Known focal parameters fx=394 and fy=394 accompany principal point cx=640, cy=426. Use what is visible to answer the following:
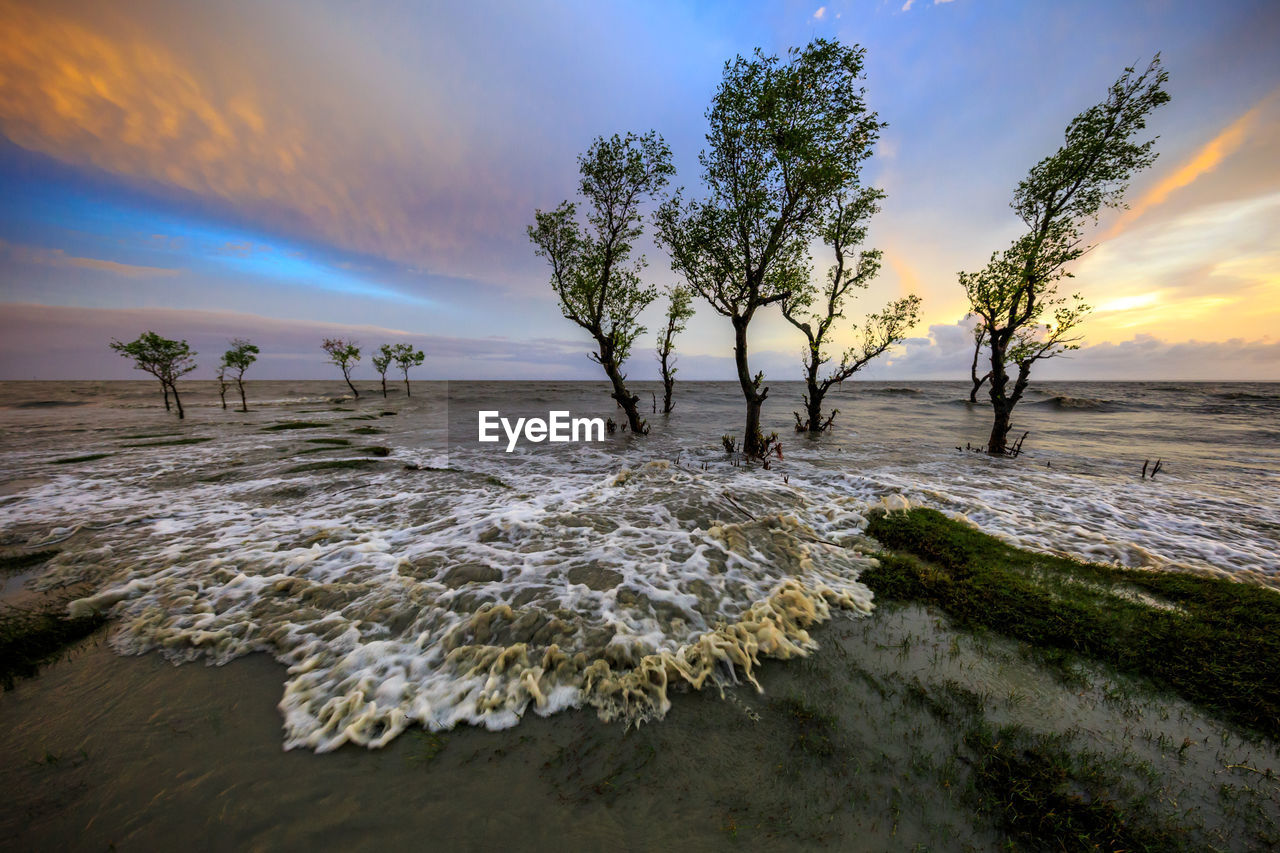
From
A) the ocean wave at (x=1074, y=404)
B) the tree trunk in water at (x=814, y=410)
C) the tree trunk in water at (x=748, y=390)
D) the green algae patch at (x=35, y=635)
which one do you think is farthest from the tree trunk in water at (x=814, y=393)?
the ocean wave at (x=1074, y=404)

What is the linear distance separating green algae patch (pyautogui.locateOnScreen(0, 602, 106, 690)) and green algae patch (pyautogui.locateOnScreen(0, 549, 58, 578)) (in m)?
2.50

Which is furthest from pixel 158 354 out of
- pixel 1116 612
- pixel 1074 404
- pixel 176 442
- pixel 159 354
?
pixel 1074 404

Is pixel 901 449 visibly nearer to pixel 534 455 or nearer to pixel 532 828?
pixel 534 455

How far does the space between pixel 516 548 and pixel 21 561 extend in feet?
32.9

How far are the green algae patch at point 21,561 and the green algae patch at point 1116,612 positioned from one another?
16636 millimetres

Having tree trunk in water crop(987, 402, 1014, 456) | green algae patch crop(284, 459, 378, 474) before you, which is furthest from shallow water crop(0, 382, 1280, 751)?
tree trunk in water crop(987, 402, 1014, 456)

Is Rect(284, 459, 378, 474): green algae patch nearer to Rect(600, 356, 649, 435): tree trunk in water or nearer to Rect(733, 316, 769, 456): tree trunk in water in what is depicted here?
Rect(600, 356, 649, 435): tree trunk in water

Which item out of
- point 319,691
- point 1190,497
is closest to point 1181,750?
point 319,691

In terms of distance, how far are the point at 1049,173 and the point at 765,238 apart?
39.2ft

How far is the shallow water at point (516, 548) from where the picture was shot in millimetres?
5188

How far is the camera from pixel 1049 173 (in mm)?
16594

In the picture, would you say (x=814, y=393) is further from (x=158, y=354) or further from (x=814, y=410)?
(x=158, y=354)

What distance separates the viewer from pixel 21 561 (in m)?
8.09

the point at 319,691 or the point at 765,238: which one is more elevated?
the point at 765,238
